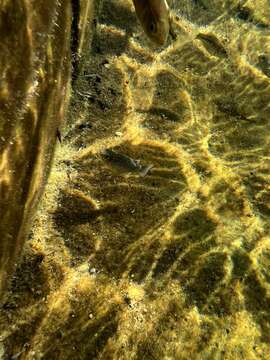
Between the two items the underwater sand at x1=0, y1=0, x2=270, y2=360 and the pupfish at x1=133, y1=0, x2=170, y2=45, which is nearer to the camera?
the pupfish at x1=133, y1=0, x2=170, y2=45

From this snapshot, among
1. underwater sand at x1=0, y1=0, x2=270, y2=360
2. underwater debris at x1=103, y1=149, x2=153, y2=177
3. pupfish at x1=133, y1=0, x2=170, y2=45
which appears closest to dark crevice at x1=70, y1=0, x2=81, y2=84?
underwater sand at x1=0, y1=0, x2=270, y2=360

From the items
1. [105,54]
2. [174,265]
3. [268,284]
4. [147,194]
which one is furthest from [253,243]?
[105,54]

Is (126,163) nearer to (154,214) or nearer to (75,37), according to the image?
(154,214)

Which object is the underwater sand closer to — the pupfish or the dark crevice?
the dark crevice

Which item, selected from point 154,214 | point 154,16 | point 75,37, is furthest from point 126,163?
point 154,16

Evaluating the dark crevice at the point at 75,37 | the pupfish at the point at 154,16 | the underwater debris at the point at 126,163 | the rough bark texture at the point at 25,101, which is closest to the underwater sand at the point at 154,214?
the underwater debris at the point at 126,163

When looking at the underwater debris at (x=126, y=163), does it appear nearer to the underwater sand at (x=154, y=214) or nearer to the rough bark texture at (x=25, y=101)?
the underwater sand at (x=154, y=214)

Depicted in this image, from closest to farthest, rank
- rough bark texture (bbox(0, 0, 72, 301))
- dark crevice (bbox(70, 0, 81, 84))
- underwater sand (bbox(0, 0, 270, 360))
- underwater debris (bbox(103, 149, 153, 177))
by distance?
rough bark texture (bbox(0, 0, 72, 301))
underwater sand (bbox(0, 0, 270, 360))
dark crevice (bbox(70, 0, 81, 84))
underwater debris (bbox(103, 149, 153, 177))

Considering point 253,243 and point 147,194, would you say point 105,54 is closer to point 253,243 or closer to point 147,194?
point 147,194
